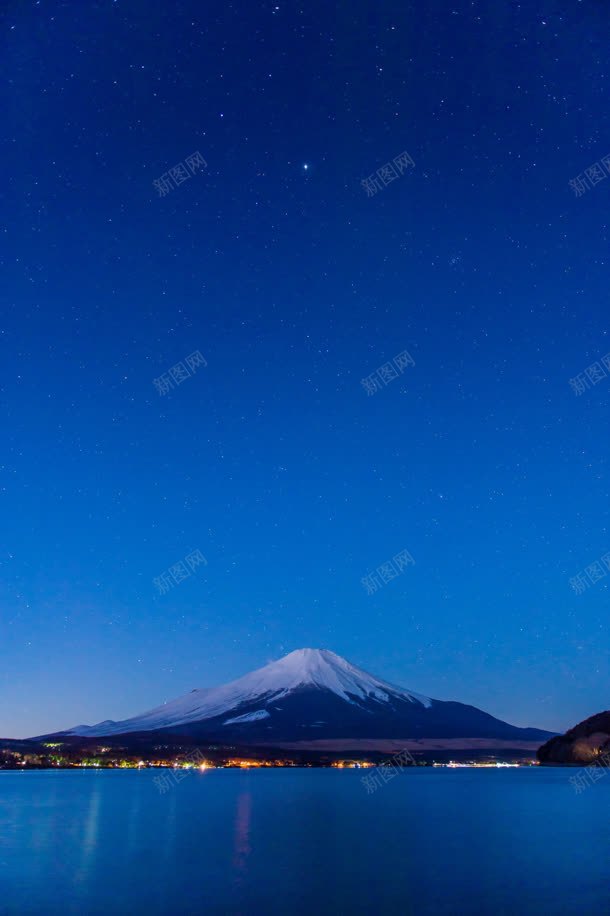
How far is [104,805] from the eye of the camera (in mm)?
83438

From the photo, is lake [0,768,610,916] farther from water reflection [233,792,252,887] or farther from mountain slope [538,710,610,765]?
mountain slope [538,710,610,765]

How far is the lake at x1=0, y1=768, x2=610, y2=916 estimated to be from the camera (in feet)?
88.2

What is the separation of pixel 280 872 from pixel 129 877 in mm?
6456

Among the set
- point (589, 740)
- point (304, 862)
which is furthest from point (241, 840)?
point (589, 740)

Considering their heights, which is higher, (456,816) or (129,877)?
(129,877)

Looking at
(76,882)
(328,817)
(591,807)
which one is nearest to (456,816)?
(328,817)

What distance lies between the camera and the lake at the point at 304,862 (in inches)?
1058

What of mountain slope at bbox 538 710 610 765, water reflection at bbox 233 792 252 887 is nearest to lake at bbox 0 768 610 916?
water reflection at bbox 233 792 252 887

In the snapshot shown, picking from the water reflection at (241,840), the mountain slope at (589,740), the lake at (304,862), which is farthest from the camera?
the mountain slope at (589,740)

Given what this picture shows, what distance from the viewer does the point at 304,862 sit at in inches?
1459

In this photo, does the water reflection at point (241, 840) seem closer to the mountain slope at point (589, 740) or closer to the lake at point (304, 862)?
the lake at point (304, 862)

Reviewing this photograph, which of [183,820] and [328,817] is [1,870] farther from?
[328,817]

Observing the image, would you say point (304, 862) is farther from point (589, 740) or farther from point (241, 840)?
point (589, 740)

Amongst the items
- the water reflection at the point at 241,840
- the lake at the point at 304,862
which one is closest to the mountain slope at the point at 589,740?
the lake at the point at 304,862
